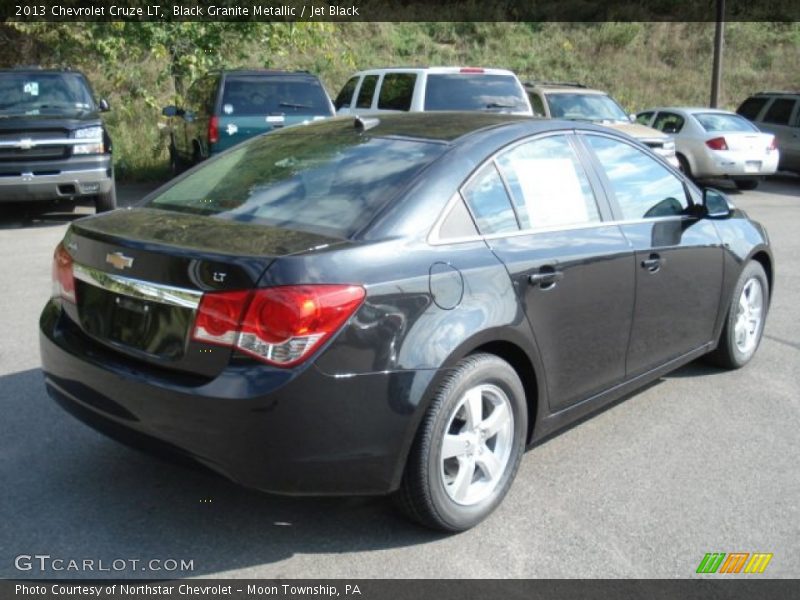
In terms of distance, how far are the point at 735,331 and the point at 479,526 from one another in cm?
272

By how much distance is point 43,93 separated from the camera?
37.8ft

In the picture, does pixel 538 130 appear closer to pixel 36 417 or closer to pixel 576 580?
pixel 576 580

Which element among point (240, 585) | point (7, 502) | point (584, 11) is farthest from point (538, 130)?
point (584, 11)

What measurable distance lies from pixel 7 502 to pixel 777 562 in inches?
125

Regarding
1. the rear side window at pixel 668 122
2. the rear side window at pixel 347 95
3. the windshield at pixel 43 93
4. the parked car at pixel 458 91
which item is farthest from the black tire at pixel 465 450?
the rear side window at pixel 668 122

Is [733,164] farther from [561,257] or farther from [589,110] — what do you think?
[561,257]

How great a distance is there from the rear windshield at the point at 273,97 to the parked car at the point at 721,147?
7550mm

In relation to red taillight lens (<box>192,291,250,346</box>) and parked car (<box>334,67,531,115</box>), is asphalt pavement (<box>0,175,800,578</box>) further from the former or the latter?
parked car (<box>334,67,531,115</box>)


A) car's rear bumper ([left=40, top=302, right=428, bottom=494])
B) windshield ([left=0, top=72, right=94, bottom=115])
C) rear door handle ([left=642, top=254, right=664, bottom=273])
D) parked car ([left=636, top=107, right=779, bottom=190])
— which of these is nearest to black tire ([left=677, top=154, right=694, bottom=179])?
parked car ([left=636, top=107, right=779, bottom=190])

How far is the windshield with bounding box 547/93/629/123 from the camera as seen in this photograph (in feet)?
48.4

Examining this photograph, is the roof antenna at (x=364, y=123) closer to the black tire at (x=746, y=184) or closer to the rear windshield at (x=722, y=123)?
the rear windshield at (x=722, y=123)

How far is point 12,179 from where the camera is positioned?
34.5 ft

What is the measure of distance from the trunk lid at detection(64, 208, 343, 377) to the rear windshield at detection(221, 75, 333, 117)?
8.40m

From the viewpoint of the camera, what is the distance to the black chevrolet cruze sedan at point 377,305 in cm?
307
